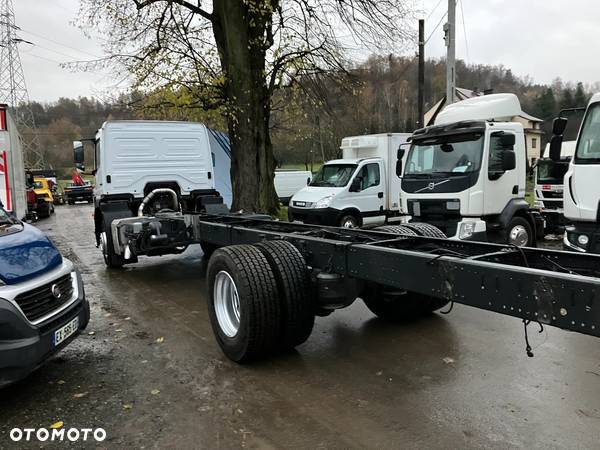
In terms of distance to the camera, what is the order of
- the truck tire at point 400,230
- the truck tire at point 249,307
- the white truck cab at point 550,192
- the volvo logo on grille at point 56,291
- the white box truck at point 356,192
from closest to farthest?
1. the volvo logo on grille at point 56,291
2. the truck tire at point 249,307
3. the truck tire at point 400,230
4. the white box truck at point 356,192
5. the white truck cab at point 550,192

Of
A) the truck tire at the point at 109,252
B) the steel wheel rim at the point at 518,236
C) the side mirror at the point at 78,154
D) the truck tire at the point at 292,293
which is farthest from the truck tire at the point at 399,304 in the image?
the side mirror at the point at 78,154

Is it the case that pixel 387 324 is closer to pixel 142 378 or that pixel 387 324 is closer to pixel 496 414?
pixel 496 414

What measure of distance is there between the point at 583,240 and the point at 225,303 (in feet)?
15.2

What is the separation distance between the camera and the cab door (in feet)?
44.9

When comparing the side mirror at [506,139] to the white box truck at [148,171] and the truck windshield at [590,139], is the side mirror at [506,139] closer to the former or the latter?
the truck windshield at [590,139]

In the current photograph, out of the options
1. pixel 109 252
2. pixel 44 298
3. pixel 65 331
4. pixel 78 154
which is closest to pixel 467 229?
pixel 109 252

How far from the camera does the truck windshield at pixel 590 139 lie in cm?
644

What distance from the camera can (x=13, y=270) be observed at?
3723mm

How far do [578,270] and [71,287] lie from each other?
4.20m

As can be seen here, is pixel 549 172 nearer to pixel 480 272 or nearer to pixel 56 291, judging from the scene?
pixel 480 272

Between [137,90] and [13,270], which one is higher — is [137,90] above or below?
above

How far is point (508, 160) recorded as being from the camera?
350 inches

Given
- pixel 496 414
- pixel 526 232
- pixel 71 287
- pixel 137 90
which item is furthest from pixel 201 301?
pixel 137 90

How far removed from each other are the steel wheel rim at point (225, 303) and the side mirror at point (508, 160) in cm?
632
